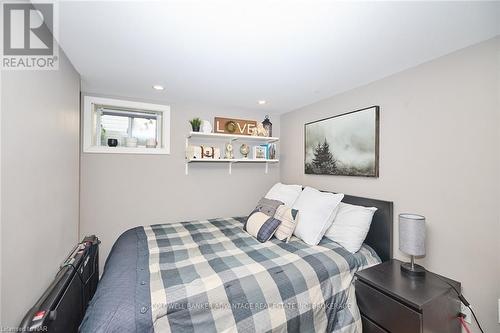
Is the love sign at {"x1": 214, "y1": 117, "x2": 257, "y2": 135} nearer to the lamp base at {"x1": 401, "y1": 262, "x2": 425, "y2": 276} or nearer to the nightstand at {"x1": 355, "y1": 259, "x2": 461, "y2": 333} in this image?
the nightstand at {"x1": 355, "y1": 259, "x2": 461, "y2": 333}

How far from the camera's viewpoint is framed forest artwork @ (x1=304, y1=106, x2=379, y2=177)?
2.18 m

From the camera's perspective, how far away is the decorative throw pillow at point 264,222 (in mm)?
2072

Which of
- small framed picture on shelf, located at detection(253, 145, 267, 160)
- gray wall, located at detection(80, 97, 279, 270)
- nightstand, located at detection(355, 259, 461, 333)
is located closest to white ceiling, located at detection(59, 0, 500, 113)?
gray wall, located at detection(80, 97, 279, 270)

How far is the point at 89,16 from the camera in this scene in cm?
124

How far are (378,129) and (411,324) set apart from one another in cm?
159

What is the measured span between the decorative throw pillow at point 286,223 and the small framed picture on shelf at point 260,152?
118cm

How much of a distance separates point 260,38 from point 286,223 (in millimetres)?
1616

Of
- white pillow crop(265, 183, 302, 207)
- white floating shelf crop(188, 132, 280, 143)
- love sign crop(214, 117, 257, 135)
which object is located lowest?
white pillow crop(265, 183, 302, 207)

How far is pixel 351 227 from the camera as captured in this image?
6.47 feet

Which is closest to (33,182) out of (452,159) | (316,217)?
(316,217)

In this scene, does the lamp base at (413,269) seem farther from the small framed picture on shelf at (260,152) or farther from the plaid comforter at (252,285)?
the small framed picture on shelf at (260,152)

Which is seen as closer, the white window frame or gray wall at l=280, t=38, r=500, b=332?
gray wall at l=280, t=38, r=500, b=332

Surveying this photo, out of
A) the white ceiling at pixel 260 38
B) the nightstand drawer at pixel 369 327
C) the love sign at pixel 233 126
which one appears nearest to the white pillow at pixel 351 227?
the nightstand drawer at pixel 369 327

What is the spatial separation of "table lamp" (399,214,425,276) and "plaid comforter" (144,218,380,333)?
0.33m
